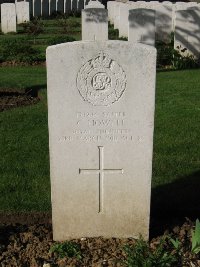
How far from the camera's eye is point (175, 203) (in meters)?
5.04

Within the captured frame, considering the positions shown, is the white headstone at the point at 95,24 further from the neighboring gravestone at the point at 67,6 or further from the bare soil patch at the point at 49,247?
the neighboring gravestone at the point at 67,6

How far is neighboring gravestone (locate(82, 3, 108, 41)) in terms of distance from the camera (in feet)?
44.5

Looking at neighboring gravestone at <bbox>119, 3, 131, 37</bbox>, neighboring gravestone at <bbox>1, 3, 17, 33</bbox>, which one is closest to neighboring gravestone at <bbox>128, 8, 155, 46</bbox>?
neighboring gravestone at <bbox>119, 3, 131, 37</bbox>

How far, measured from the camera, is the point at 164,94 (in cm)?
944

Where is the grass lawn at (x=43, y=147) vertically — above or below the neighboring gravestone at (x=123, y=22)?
below

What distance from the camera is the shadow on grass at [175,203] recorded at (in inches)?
177

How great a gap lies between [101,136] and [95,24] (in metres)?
10.2

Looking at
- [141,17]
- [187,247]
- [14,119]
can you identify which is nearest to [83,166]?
[187,247]

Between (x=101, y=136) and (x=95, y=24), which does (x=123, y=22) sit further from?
(x=101, y=136)

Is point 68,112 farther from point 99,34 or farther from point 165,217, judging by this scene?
point 99,34

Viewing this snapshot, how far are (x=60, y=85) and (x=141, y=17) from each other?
9.55 m

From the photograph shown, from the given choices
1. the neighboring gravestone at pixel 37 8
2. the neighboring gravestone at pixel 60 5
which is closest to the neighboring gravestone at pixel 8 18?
the neighboring gravestone at pixel 37 8

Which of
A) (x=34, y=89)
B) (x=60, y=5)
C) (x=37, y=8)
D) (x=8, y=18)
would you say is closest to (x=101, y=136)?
(x=34, y=89)

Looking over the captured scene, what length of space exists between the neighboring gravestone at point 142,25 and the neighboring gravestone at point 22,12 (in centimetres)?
1195
